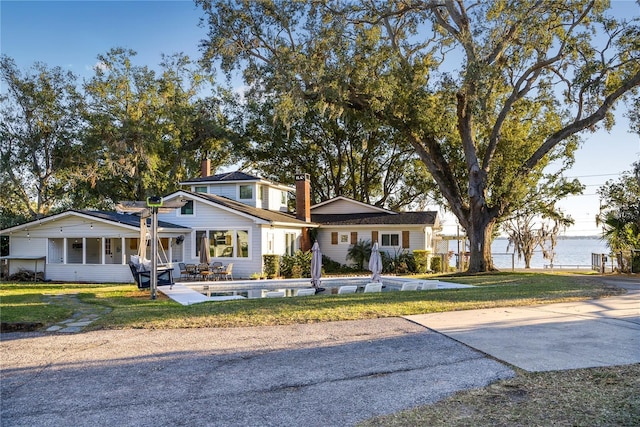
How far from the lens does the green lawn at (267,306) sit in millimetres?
9734

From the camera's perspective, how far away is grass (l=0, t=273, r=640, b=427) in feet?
15.1

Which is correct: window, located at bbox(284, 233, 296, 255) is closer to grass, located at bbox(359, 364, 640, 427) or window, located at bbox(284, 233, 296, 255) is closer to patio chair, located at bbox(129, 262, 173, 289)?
patio chair, located at bbox(129, 262, 173, 289)

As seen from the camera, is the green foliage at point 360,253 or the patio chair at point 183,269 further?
the green foliage at point 360,253

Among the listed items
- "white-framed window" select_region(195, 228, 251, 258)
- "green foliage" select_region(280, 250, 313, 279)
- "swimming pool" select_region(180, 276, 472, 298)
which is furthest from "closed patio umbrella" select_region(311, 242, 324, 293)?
"green foliage" select_region(280, 250, 313, 279)

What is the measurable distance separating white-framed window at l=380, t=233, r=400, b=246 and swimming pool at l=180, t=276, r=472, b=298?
762 centimetres

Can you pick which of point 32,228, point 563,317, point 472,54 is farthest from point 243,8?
point 563,317

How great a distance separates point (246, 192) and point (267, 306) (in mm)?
15758

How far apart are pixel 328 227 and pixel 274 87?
30.3ft

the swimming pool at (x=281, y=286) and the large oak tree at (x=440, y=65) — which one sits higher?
the large oak tree at (x=440, y=65)

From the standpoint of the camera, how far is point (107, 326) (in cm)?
934

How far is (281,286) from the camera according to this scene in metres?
19.1

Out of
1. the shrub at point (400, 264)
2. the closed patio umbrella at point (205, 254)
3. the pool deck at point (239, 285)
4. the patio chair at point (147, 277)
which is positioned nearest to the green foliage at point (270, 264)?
the closed patio umbrella at point (205, 254)

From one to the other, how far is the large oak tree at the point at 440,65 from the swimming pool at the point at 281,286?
633 centimetres

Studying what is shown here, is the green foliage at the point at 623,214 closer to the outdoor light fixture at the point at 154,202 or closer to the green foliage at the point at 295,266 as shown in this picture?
the green foliage at the point at 295,266
